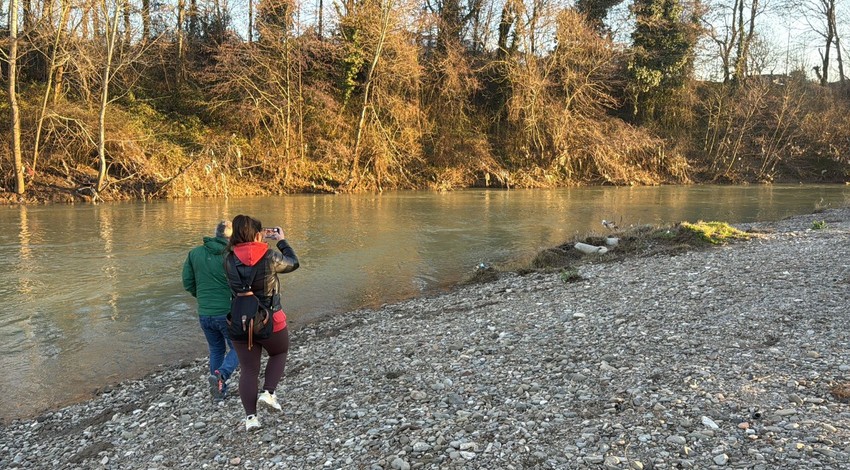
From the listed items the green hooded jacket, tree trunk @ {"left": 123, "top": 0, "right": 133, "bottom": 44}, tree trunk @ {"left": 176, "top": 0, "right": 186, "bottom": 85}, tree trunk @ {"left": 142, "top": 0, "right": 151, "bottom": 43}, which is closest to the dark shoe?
the green hooded jacket

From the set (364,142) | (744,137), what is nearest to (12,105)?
(364,142)

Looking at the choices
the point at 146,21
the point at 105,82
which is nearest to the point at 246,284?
the point at 105,82

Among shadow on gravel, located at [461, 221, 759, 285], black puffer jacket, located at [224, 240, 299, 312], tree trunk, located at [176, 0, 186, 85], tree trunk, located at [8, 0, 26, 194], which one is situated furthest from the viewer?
tree trunk, located at [176, 0, 186, 85]

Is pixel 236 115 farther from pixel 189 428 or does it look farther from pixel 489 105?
pixel 189 428

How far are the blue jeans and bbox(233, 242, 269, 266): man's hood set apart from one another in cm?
157

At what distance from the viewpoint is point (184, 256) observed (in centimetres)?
1505

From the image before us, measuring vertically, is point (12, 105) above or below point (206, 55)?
below

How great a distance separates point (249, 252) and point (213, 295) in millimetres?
1482

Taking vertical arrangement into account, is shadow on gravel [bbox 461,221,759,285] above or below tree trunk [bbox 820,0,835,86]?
below

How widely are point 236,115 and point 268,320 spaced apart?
1266 inches

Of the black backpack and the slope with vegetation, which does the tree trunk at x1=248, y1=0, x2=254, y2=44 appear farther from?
the black backpack

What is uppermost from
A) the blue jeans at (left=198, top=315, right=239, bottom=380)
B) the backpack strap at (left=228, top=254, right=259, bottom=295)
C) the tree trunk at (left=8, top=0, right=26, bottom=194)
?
the tree trunk at (left=8, top=0, right=26, bottom=194)

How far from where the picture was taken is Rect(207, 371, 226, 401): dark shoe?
6152mm

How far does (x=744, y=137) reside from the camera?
4772 cm
